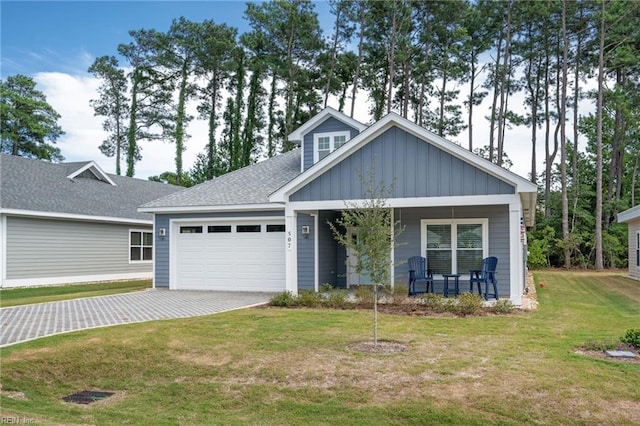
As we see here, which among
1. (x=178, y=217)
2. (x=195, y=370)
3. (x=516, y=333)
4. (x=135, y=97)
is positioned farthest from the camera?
(x=135, y=97)

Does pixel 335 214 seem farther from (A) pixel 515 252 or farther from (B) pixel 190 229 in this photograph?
(A) pixel 515 252

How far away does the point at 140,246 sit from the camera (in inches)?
936

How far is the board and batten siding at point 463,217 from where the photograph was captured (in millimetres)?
13531

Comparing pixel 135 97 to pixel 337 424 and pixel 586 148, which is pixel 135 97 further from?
pixel 337 424

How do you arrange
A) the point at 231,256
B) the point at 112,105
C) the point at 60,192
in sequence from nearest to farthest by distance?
1. the point at 231,256
2. the point at 60,192
3. the point at 112,105

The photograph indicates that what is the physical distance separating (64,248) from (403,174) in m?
13.5

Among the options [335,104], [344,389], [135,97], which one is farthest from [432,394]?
[135,97]

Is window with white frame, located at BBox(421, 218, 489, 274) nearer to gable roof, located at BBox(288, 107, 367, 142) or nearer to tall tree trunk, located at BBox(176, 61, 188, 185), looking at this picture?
gable roof, located at BBox(288, 107, 367, 142)

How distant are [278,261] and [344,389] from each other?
9.64m

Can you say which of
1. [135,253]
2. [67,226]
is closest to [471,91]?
[135,253]

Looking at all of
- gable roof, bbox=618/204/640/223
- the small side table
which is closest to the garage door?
the small side table

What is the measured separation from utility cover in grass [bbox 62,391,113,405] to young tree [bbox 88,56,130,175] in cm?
3729

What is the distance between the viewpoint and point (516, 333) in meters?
9.12

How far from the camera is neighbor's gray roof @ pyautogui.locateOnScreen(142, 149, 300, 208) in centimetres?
1658
